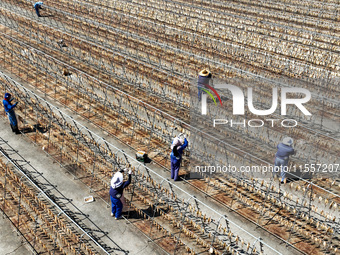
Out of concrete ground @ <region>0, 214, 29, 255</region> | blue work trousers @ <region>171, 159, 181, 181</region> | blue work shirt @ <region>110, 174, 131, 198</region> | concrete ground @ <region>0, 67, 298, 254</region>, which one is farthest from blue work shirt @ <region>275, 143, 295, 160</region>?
concrete ground @ <region>0, 214, 29, 255</region>

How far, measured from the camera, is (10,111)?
17812 mm

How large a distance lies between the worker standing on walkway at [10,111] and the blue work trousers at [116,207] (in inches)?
311

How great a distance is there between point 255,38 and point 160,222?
2066 centimetres

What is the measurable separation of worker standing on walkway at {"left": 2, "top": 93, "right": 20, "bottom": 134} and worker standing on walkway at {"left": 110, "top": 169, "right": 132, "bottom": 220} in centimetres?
792

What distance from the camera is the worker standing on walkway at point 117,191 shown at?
12.5 metres

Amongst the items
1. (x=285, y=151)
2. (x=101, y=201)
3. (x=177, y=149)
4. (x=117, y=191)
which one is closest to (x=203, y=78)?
(x=177, y=149)

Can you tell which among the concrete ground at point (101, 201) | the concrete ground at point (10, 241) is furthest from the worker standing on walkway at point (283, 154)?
the concrete ground at point (10, 241)

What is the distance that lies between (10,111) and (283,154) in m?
12.8

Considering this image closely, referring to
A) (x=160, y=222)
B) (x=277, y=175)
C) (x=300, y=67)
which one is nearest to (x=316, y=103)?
(x=300, y=67)

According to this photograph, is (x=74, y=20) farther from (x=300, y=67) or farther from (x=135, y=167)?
(x=135, y=167)

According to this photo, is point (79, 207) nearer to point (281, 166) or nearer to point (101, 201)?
point (101, 201)

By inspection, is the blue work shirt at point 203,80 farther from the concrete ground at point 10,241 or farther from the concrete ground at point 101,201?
the concrete ground at point 10,241

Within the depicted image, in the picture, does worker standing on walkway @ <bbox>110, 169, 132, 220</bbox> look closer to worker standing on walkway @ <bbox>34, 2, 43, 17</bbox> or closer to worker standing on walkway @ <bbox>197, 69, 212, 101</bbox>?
worker standing on walkway @ <bbox>197, 69, 212, 101</bbox>

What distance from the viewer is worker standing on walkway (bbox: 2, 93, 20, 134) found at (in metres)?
17.7
